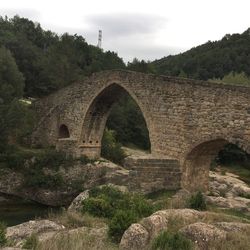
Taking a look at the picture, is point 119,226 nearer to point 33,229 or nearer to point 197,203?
point 33,229

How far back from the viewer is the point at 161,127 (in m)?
18.5

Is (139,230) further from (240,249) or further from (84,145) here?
(84,145)

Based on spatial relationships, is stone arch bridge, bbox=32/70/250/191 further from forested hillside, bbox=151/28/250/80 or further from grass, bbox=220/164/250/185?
forested hillside, bbox=151/28/250/80

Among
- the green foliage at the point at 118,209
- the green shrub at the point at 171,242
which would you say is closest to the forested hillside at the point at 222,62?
the green foliage at the point at 118,209

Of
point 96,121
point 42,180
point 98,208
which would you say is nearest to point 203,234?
point 98,208

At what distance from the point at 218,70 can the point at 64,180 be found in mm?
37611

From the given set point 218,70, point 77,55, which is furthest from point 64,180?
point 218,70

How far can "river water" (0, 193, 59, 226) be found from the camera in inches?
763

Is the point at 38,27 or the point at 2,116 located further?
the point at 38,27

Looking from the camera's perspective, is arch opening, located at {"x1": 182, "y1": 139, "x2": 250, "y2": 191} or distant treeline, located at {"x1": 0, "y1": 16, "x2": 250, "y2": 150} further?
distant treeline, located at {"x1": 0, "y1": 16, "x2": 250, "y2": 150}

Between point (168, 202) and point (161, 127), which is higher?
point (161, 127)

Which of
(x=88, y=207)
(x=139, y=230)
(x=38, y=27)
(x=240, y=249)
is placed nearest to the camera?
(x=240, y=249)

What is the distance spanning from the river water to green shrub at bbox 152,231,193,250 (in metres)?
12.1

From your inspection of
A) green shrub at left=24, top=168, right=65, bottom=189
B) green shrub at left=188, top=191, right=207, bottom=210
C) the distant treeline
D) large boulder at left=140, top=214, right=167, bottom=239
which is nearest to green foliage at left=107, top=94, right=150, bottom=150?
the distant treeline
